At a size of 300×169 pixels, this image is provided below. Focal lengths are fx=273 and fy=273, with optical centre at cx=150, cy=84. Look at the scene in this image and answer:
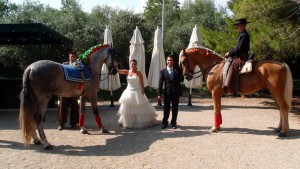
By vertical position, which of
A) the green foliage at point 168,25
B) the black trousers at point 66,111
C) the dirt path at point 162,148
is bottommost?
the dirt path at point 162,148

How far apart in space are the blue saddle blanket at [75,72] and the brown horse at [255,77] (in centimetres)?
242

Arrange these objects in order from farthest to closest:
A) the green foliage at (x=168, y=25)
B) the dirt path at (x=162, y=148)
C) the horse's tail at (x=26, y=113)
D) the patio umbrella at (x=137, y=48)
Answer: the patio umbrella at (x=137, y=48) → the green foliage at (x=168, y=25) → the horse's tail at (x=26, y=113) → the dirt path at (x=162, y=148)

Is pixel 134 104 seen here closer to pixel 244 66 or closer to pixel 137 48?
pixel 244 66

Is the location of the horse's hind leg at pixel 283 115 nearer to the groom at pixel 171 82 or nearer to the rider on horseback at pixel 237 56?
the rider on horseback at pixel 237 56

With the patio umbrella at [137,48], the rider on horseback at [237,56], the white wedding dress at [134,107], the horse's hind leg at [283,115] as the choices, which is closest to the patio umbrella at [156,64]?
the patio umbrella at [137,48]

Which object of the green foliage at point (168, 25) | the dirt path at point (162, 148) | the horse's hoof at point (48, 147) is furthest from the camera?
the green foliage at point (168, 25)

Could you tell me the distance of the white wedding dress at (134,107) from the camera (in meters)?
7.09

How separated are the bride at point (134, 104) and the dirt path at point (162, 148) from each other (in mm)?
314

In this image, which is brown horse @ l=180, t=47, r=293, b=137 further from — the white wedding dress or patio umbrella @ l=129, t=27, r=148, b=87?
patio umbrella @ l=129, t=27, r=148, b=87

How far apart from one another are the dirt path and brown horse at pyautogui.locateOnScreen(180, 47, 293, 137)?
661 millimetres

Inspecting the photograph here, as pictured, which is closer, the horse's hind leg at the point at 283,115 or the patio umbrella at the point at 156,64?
the horse's hind leg at the point at 283,115

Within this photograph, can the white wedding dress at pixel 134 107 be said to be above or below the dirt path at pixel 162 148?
above

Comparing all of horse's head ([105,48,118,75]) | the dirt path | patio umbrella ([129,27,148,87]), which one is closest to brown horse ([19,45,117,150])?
the dirt path

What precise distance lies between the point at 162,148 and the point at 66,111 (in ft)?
10.5
